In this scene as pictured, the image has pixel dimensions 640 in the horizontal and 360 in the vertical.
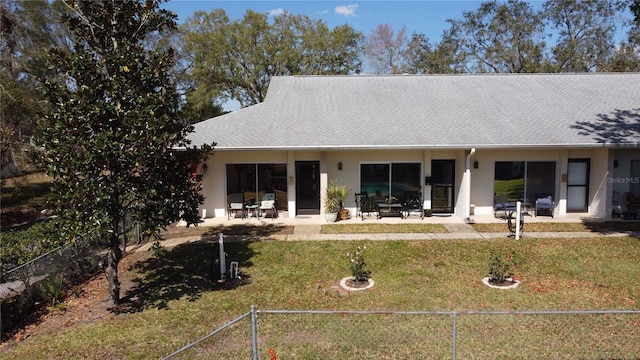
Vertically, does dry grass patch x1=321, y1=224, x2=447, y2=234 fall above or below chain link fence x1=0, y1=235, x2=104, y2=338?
above

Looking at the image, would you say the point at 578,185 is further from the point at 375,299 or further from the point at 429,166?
the point at 375,299

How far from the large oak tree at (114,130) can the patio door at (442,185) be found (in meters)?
9.78

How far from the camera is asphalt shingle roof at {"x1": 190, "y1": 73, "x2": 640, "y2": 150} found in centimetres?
1492

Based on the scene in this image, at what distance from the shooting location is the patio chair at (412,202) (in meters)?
16.0

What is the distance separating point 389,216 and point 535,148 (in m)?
5.79

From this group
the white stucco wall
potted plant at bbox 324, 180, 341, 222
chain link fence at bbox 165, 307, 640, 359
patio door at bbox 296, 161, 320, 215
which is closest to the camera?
chain link fence at bbox 165, 307, 640, 359

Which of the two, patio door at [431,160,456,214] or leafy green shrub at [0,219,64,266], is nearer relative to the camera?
leafy green shrub at [0,219,64,266]

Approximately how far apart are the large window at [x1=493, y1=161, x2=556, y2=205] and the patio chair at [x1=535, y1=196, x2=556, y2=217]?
0.38m

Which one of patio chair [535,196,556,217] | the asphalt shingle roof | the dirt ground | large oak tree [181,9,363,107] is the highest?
large oak tree [181,9,363,107]

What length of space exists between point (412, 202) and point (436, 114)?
12.9 ft

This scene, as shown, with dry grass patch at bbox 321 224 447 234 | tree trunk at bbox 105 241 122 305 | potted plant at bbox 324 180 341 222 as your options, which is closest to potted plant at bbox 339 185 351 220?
potted plant at bbox 324 180 341 222

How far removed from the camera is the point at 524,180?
16.0 metres

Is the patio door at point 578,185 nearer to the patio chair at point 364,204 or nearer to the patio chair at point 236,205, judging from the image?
the patio chair at point 364,204

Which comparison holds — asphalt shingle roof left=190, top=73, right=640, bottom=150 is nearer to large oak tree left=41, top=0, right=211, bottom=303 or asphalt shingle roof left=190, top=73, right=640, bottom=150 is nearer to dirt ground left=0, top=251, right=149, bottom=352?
large oak tree left=41, top=0, right=211, bottom=303
